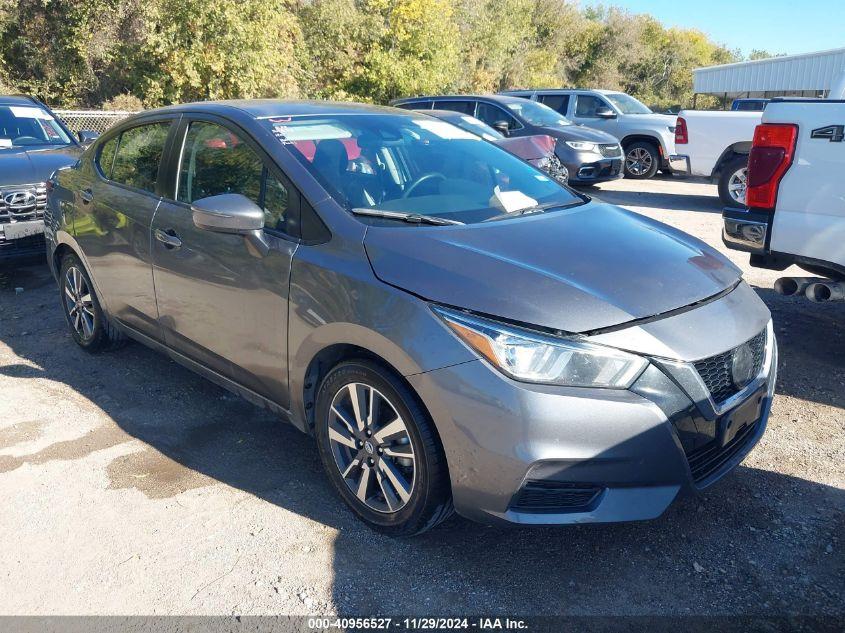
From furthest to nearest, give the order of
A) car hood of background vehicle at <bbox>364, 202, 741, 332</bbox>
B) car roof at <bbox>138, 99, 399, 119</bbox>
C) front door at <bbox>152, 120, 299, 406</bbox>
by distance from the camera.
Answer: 1. car roof at <bbox>138, 99, 399, 119</bbox>
2. front door at <bbox>152, 120, 299, 406</bbox>
3. car hood of background vehicle at <bbox>364, 202, 741, 332</bbox>

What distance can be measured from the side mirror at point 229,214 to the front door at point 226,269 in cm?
7

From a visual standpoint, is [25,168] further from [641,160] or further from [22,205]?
[641,160]

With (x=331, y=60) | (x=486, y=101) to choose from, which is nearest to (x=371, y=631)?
(x=486, y=101)

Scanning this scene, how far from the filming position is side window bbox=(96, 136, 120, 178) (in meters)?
4.66

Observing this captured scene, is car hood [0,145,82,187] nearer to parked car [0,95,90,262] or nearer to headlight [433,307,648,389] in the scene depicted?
parked car [0,95,90,262]

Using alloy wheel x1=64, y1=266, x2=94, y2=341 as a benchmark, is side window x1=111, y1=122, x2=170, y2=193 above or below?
above

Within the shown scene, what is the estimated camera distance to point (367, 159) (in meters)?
3.48

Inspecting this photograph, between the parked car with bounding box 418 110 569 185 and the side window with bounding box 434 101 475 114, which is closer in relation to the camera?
the parked car with bounding box 418 110 569 185

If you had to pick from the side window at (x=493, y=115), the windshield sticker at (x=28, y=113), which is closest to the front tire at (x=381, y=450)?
the windshield sticker at (x=28, y=113)

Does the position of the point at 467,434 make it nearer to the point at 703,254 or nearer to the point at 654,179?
the point at 703,254

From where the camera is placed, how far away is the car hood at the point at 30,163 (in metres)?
6.78

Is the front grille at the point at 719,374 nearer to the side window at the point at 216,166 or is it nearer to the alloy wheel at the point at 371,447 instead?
the alloy wheel at the point at 371,447

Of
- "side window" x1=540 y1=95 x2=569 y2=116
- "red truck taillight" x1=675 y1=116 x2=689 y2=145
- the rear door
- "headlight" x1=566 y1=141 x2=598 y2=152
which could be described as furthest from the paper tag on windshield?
"side window" x1=540 y1=95 x2=569 y2=116

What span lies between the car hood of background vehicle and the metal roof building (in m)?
29.1
